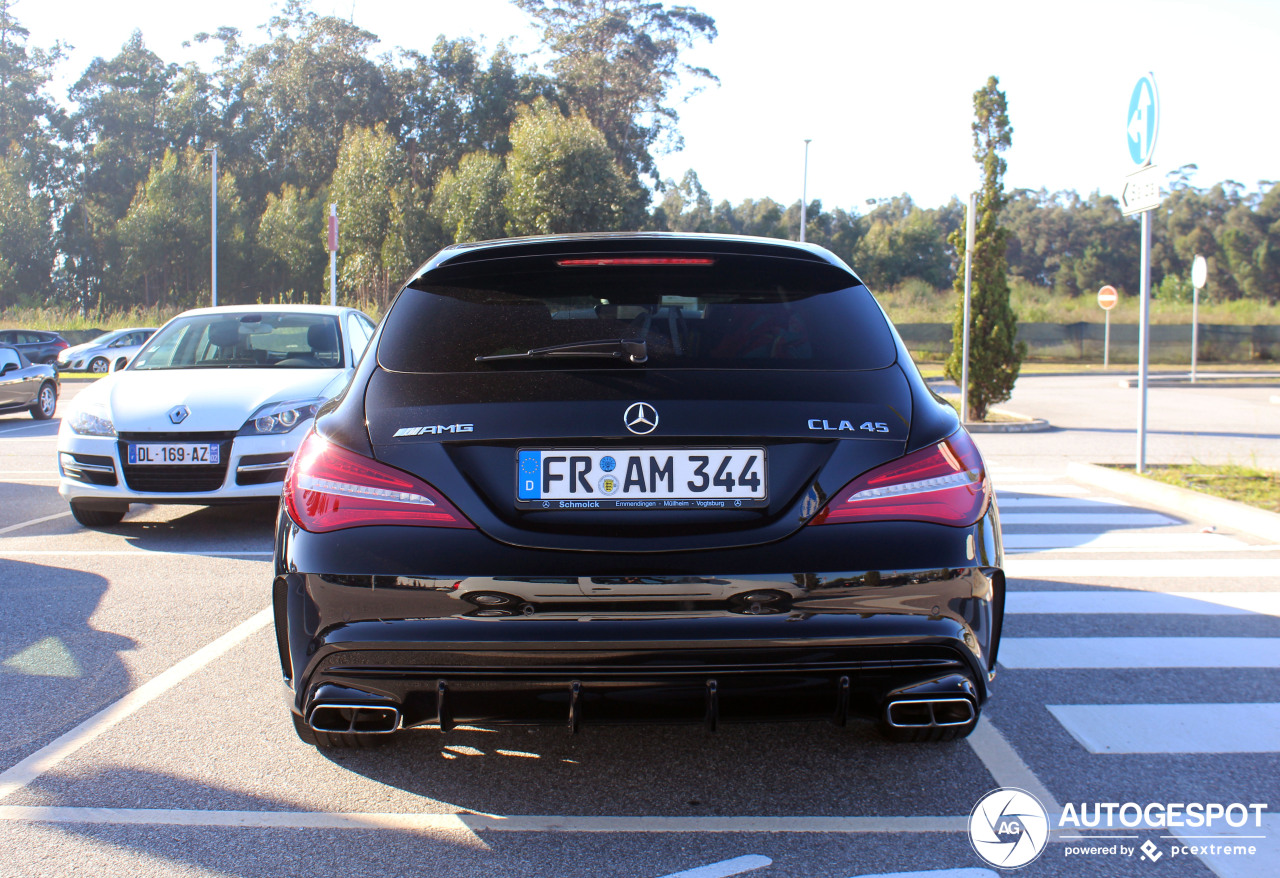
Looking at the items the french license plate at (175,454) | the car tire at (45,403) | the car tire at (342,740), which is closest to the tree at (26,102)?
the car tire at (45,403)

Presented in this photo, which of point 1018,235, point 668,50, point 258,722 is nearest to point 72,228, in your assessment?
point 668,50

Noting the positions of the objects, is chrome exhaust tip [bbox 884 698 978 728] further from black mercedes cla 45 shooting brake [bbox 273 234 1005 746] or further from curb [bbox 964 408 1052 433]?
curb [bbox 964 408 1052 433]

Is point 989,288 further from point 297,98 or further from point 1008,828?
point 297,98

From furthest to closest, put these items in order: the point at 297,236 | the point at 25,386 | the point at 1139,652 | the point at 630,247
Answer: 1. the point at 297,236
2. the point at 25,386
3. the point at 1139,652
4. the point at 630,247

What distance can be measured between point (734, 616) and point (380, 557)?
864 millimetres

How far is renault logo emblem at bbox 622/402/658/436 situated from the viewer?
102 inches

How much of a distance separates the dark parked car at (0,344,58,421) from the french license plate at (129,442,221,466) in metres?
11.0

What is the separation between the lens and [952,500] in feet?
8.73

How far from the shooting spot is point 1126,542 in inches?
278

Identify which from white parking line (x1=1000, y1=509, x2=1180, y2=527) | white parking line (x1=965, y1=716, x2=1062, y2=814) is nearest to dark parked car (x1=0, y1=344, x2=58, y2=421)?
white parking line (x1=1000, y1=509, x2=1180, y2=527)

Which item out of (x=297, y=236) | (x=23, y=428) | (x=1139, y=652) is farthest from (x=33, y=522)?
(x=297, y=236)

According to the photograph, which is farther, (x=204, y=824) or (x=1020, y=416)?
(x=1020, y=416)

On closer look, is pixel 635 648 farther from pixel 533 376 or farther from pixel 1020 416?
pixel 1020 416

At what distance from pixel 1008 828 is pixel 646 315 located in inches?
65.7
